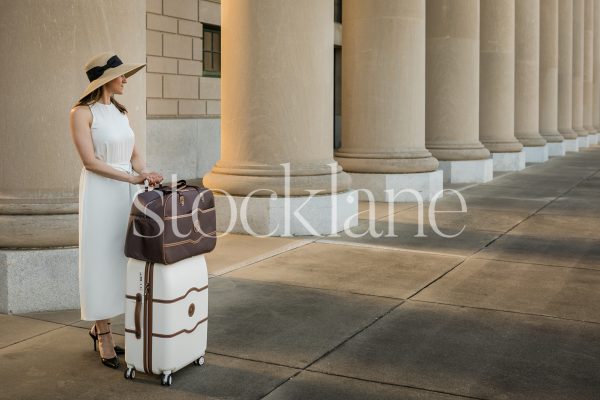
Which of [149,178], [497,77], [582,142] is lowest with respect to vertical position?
[149,178]

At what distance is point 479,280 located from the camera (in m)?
8.48

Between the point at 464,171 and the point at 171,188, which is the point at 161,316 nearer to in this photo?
the point at 171,188

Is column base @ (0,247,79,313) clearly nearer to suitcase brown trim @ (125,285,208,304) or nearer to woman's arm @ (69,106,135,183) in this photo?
woman's arm @ (69,106,135,183)

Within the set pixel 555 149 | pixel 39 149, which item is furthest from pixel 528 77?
pixel 39 149

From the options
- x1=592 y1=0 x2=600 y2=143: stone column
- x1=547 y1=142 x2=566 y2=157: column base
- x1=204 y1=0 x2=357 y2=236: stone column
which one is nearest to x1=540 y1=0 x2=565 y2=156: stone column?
x1=547 y1=142 x2=566 y2=157: column base

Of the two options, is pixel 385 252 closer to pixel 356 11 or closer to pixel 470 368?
pixel 470 368

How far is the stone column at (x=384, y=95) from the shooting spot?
50.5 ft

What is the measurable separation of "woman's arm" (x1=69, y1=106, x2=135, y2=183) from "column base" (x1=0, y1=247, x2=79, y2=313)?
1.90m

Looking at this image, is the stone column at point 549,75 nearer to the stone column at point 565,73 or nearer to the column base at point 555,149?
the column base at point 555,149

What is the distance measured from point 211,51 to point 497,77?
874 cm

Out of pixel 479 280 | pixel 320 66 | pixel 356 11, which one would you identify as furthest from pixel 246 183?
pixel 356 11

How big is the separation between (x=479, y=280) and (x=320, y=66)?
444cm

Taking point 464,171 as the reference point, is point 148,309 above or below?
below

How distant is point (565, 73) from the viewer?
3684 cm
